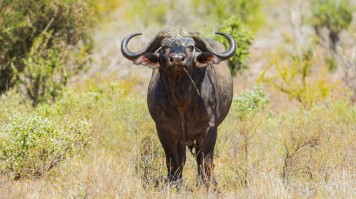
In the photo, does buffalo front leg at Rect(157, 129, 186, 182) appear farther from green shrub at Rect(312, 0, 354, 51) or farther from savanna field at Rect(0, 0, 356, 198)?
green shrub at Rect(312, 0, 354, 51)

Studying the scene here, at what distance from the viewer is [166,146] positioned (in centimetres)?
922

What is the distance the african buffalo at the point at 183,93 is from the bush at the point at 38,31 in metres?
6.42

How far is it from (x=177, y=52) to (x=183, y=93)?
65cm

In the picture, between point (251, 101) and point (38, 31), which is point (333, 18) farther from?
point (38, 31)

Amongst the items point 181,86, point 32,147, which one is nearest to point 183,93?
point 181,86

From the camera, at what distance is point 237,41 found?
15.5m

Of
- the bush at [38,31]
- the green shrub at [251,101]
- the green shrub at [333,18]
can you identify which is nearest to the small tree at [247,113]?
the green shrub at [251,101]

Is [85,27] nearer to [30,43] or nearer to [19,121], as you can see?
[30,43]

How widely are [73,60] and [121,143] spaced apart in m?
5.45

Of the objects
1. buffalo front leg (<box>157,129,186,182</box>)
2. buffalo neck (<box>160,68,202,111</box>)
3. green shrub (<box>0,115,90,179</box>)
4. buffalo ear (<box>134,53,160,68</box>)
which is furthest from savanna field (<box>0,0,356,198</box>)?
buffalo ear (<box>134,53,160,68</box>)

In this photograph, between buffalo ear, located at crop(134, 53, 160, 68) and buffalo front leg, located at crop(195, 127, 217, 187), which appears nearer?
buffalo ear, located at crop(134, 53, 160, 68)

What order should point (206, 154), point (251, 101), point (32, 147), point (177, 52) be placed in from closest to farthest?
point (177, 52) < point (206, 154) < point (32, 147) < point (251, 101)

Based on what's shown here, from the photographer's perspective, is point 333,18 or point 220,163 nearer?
point 220,163

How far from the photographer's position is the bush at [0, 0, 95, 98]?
15.1 m
